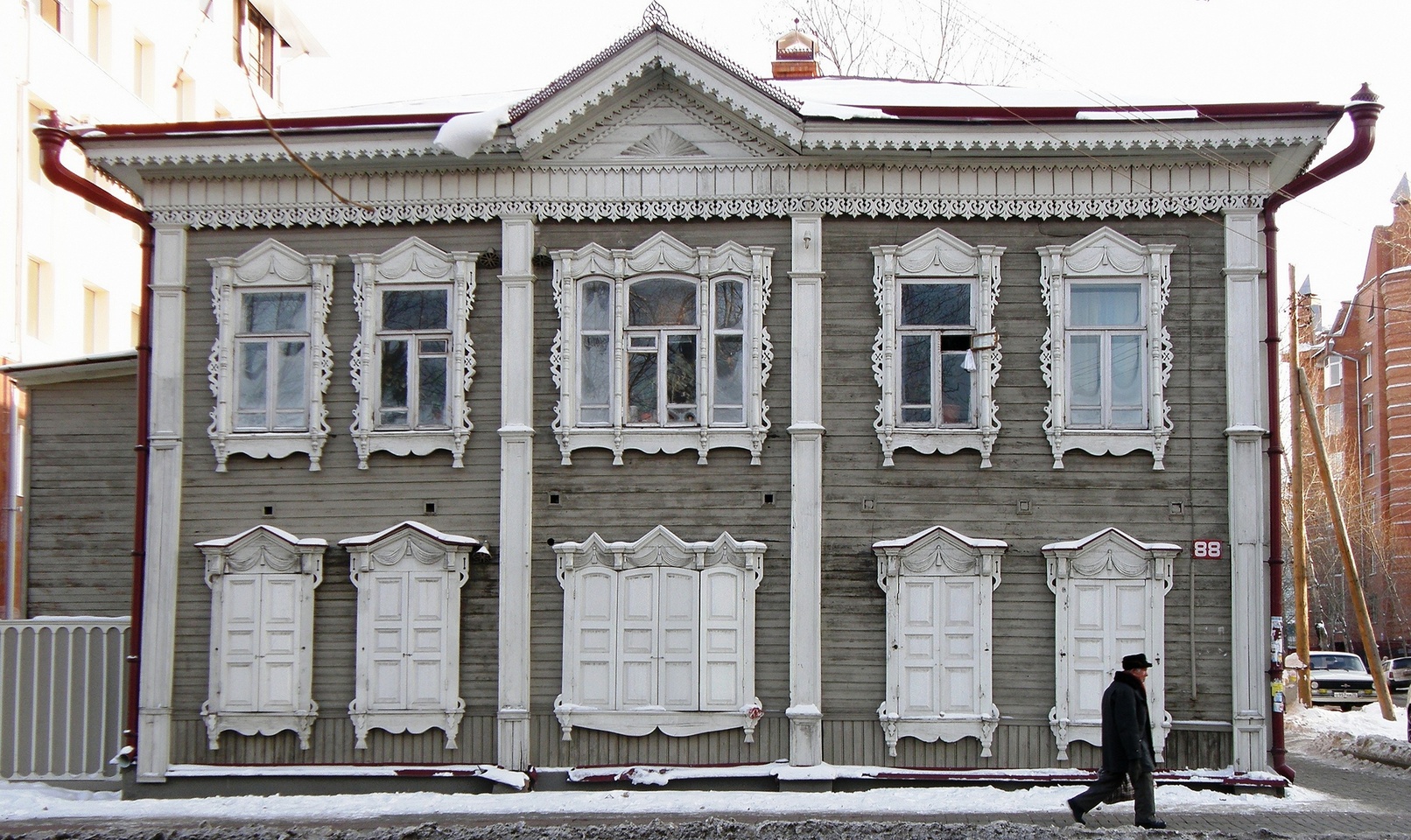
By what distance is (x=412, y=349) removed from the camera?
13406 mm

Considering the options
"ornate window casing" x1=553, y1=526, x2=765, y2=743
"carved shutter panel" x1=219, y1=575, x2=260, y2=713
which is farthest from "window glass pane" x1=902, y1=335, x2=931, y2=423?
"carved shutter panel" x1=219, y1=575, x2=260, y2=713

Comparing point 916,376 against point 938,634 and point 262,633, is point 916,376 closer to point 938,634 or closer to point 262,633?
point 938,634

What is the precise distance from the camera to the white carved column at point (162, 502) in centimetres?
1322

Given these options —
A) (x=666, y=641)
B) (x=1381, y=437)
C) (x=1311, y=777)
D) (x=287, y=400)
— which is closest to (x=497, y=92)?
(x=287, y=400)

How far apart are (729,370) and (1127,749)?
5427 millimetres

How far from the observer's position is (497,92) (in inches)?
599

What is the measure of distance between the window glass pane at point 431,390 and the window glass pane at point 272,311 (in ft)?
5.02

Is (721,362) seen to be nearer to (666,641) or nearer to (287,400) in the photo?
(666,641)

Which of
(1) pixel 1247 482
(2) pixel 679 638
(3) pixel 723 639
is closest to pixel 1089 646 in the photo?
(1) pixel 1247 482

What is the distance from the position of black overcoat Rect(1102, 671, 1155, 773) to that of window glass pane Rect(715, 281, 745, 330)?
5259 mm

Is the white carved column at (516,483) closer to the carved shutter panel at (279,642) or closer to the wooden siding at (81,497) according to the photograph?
the carved shutter panel at (279,642)

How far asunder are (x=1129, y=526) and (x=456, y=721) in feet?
24.0

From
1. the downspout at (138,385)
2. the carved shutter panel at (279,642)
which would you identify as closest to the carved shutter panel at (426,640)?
the carved shutter panel at (279,642)

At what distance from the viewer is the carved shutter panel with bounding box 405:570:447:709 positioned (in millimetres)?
12992
